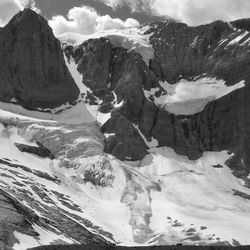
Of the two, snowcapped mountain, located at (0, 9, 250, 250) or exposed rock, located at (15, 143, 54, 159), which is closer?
snowcapped mountain, located at (0, 9, 250, 250)

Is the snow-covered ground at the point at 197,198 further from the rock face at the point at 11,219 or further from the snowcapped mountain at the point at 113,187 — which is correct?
the rock face at the point at 11,219

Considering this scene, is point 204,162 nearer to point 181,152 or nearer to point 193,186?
point 181,152

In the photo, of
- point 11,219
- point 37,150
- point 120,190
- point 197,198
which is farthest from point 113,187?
point 11,219

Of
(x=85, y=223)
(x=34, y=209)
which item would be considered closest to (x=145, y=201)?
(x=85, y=223)

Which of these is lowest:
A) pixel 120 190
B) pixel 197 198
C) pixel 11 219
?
pixel 197 198

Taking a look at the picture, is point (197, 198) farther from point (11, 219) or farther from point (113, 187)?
point (11, 219)

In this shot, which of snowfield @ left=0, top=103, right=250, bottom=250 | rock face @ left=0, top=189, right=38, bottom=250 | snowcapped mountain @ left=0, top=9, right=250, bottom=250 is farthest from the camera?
snowfield @ left=0, top=103, right=250, bottom=250

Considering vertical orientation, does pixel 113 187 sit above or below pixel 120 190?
above

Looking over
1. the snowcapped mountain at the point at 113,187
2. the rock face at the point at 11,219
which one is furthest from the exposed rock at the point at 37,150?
the rock face at the point at 11,219

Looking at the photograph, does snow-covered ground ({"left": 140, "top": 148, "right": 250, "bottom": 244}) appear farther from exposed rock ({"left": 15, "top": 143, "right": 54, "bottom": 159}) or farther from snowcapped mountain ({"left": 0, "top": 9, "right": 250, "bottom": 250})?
exposed rock ({"left": 15, "top": 143, "right": 54, "bottom": 159})

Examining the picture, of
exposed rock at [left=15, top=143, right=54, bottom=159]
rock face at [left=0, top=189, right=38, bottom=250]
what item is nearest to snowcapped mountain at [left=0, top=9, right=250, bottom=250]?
rock face at [left=0, top=189, right=38, bottom=250]

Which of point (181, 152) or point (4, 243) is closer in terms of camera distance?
point (4, 243)
